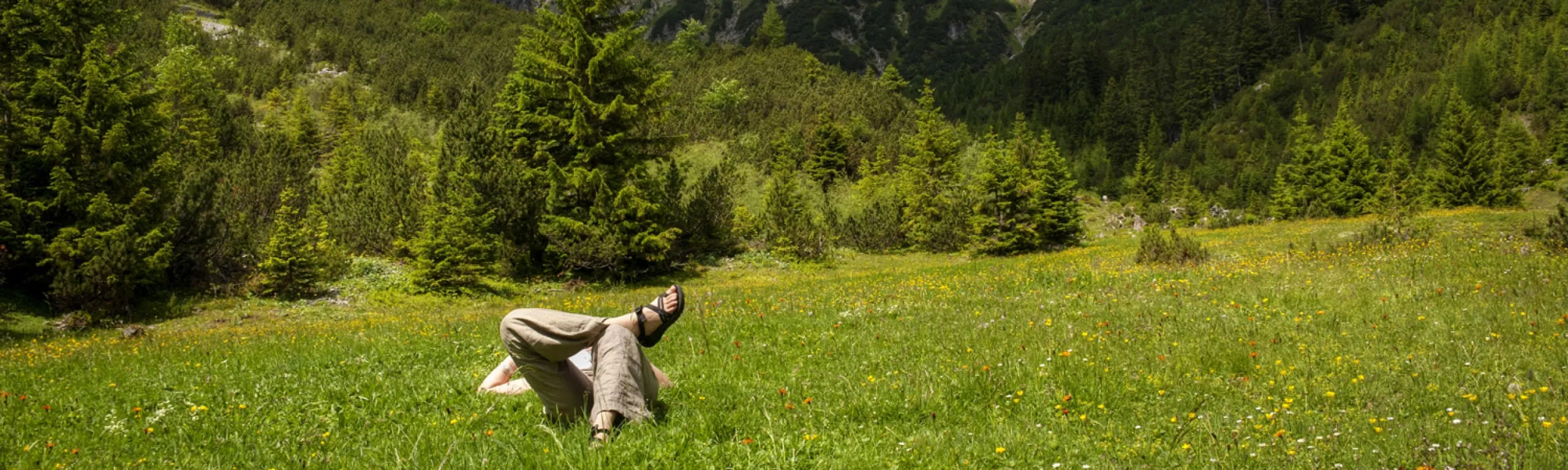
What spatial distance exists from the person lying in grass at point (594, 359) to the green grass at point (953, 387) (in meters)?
0.17

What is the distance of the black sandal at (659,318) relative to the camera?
431 centimetres

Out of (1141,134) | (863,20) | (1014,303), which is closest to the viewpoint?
(1014,303)

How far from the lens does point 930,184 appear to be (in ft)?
120

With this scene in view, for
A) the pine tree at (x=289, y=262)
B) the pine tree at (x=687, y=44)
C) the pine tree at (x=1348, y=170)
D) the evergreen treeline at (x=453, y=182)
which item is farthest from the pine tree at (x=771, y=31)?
the pine tree at (x=289, y=262)

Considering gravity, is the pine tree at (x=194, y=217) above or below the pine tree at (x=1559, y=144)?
below

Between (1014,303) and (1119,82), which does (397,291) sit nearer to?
(1014,303)

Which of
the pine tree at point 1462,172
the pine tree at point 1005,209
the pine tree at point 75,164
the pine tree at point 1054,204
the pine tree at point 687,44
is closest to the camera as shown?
the pine tree at point 75,164

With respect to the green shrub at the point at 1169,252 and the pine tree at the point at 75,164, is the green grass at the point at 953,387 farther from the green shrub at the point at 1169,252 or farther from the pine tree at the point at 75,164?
the pine tree at the point at 75,164

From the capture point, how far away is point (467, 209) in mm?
20141

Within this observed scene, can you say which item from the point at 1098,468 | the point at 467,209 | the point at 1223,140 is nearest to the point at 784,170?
the point at 467,209

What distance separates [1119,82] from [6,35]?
407ft

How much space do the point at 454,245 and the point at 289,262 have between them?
386 cm

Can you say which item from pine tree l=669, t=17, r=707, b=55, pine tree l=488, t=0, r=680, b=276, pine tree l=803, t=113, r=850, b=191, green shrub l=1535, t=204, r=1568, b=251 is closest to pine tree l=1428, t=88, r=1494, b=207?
pine tree l=803, t=113, r=850, b=191

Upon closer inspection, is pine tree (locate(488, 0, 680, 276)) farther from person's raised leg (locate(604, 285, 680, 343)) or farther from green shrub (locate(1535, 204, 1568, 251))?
green shrub (locate(1535, 204, 1568, 251))
